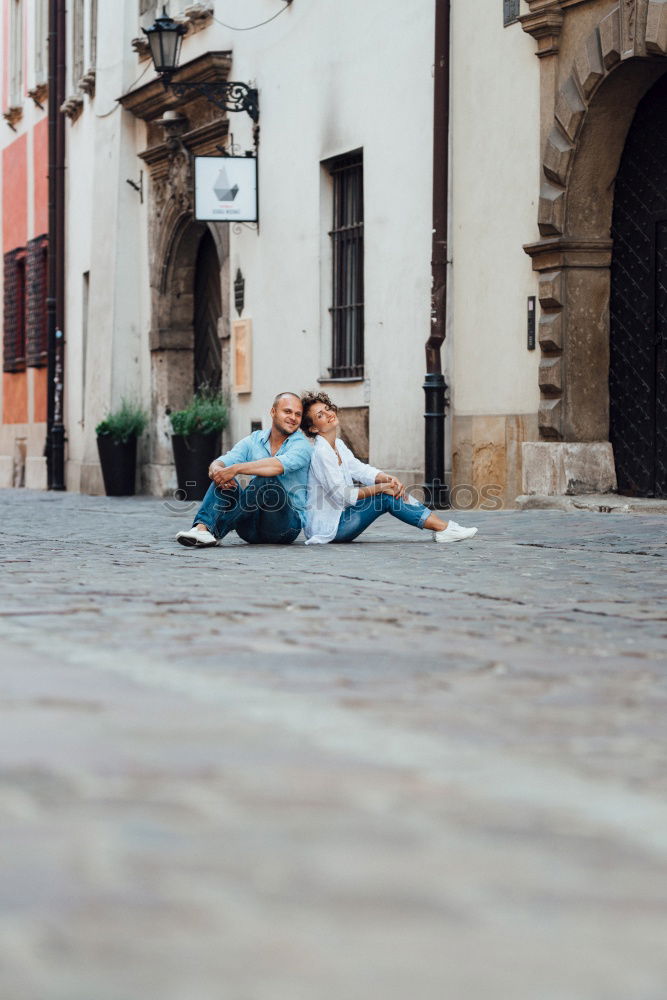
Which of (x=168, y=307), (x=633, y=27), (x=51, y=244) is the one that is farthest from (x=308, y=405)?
(x=51, y=244)

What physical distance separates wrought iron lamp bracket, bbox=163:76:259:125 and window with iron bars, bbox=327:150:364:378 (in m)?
1.59

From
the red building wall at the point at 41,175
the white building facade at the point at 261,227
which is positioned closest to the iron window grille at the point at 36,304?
the red building wall at the point at 41,175

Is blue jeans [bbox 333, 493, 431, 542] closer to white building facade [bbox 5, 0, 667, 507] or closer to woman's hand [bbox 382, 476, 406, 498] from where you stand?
woman's hand [bbox 382, 476, 406, 498]

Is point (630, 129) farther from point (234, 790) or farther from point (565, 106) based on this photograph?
point (234, 790)

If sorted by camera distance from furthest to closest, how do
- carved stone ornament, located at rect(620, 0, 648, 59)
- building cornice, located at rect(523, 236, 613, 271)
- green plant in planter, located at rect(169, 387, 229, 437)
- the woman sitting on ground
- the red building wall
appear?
the red building wall, green plant in planter, located at rect(169, 387, 229, 437), building cornice, located at rect(523, 236, 613, 271), carved stone ornament, located at rect(620, 0, 648, 59), the woman sitting on ground

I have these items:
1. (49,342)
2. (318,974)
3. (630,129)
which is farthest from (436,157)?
(318,974)

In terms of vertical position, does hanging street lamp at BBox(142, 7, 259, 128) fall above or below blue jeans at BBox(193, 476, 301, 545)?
above

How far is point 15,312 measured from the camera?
28672mm

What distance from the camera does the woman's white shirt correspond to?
10289mm

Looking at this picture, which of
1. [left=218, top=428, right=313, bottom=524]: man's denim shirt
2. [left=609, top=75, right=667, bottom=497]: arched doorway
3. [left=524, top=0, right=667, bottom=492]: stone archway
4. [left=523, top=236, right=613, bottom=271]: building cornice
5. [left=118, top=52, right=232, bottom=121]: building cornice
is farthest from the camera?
[left=118, top=52, right=232, bottom=121]: building cornice

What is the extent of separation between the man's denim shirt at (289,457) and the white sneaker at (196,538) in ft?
1.36

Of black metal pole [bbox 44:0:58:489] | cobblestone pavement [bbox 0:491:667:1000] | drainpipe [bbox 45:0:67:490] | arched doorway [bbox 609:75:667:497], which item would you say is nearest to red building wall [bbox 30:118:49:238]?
black metal pole [bbox 44:0:58:489]

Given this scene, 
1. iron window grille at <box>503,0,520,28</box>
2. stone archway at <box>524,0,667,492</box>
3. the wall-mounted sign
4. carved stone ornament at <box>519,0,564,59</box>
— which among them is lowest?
stone archway at <box>524,0,667,492</box>

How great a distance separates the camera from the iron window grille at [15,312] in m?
28.4
